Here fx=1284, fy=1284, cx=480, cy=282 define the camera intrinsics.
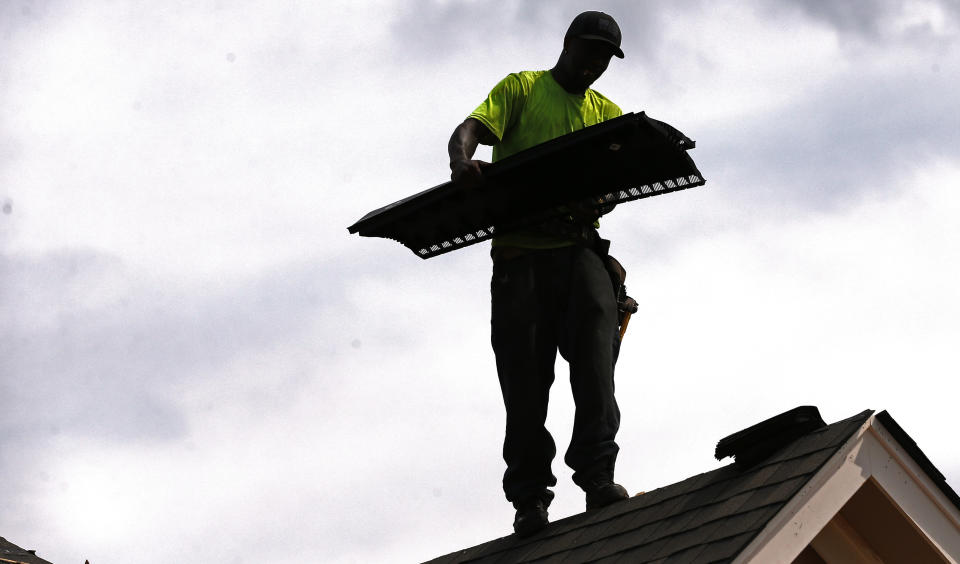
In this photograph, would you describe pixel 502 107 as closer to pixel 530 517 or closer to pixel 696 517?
pixel 530 517

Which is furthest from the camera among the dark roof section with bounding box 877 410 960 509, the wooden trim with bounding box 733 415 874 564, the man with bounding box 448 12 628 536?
the man with bounding box 448 12 628 536

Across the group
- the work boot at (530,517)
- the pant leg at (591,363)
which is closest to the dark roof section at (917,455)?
the pant leg at (591,363)

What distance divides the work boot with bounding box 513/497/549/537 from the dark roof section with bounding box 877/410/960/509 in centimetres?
199

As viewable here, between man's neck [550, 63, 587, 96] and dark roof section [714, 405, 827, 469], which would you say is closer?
dark roof section [714, 405, 827, 469]

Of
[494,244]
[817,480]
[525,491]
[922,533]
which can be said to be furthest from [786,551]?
[494,244]

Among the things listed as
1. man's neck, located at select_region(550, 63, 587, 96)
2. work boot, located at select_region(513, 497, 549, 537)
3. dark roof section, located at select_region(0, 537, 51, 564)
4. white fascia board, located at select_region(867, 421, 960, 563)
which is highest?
dark roof section, located at select_region(0, 537, 51, 564)

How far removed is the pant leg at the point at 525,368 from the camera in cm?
634

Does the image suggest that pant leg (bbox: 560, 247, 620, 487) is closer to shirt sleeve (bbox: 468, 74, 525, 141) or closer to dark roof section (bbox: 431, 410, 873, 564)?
dark roof section (bbox: 431, 410, 873, 564)

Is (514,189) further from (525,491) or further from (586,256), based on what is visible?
(525,491)

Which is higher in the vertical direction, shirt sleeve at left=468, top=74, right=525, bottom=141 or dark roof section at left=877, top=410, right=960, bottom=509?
shirt sleeve at left=468, top=74, right=525, bottom=141

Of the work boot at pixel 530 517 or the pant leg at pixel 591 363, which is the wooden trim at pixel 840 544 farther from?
the work boot at pixel 530 517

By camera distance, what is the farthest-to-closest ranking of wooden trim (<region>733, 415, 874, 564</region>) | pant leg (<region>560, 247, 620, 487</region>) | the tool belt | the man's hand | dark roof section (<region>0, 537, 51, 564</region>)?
dark roof section (<region>0, 537, 51, 564</region>) → the tool belt → pant leg (<region>560, 247, 620, 487</region>) → the man's hand → wooden trim (<region>733, 415, 874, 564</region>)

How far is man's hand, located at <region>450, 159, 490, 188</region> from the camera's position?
5.90 meters

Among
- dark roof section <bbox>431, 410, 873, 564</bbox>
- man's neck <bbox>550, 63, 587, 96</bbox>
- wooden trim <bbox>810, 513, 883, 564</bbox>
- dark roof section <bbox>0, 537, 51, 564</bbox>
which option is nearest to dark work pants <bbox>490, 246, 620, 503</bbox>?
dark roof section <bbox>431, 410, 873, 564</bbox>
